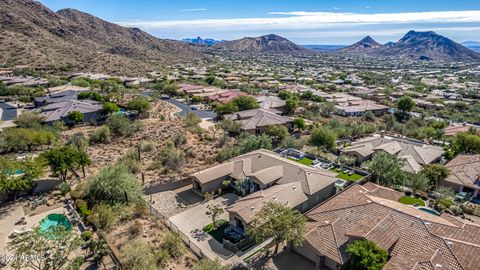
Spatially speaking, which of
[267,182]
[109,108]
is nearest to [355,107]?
[267,182]

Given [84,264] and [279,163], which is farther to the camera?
[279,163]

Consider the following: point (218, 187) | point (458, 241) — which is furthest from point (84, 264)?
point (458, 241)

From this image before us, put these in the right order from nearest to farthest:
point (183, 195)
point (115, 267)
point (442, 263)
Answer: point (442, 263) → point (115, 267) → point (183, 195)

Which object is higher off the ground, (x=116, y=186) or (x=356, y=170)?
(x=116, y=186)

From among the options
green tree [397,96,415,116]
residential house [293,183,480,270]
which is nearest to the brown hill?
green tree [397,96,415,116]

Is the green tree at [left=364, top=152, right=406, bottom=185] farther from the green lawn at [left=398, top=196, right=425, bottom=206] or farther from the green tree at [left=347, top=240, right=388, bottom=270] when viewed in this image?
the green tree at [left=347, top=240, right=388, bottom=270]

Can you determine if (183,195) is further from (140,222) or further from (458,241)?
(458,241)

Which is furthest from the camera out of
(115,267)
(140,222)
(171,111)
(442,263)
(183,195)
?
(171,111)

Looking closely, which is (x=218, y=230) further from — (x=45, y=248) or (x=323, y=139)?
(x=323, y=139)
